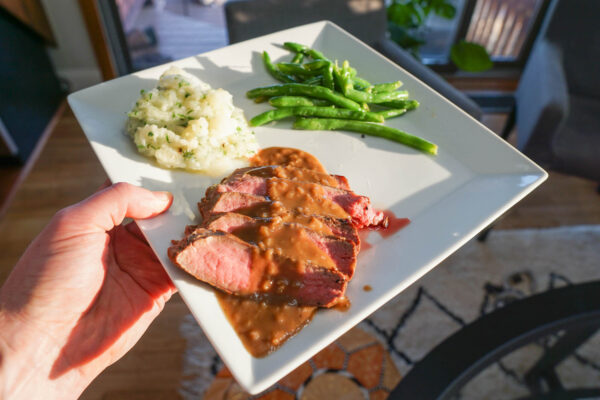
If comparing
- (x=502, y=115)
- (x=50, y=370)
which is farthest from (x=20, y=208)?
(x=502, y=115)

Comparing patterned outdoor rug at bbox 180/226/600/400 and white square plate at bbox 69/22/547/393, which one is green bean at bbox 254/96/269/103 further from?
patterned outdoor rug at bbox 180/226/600/400

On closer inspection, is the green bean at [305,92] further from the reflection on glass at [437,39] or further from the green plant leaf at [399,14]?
the reflection on glass at [437,39]

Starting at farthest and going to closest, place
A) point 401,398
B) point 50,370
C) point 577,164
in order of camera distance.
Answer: point 577,164
point 50,370
point 401,398

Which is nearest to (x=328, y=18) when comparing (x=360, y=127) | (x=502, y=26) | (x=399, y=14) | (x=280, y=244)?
(x=399, y=14)

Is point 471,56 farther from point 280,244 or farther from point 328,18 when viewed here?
point 280,244

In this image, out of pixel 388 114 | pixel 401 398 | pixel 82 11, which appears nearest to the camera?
pixel 401 398

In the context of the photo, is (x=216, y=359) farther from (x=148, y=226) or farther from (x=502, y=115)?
(x=502, y=115)
